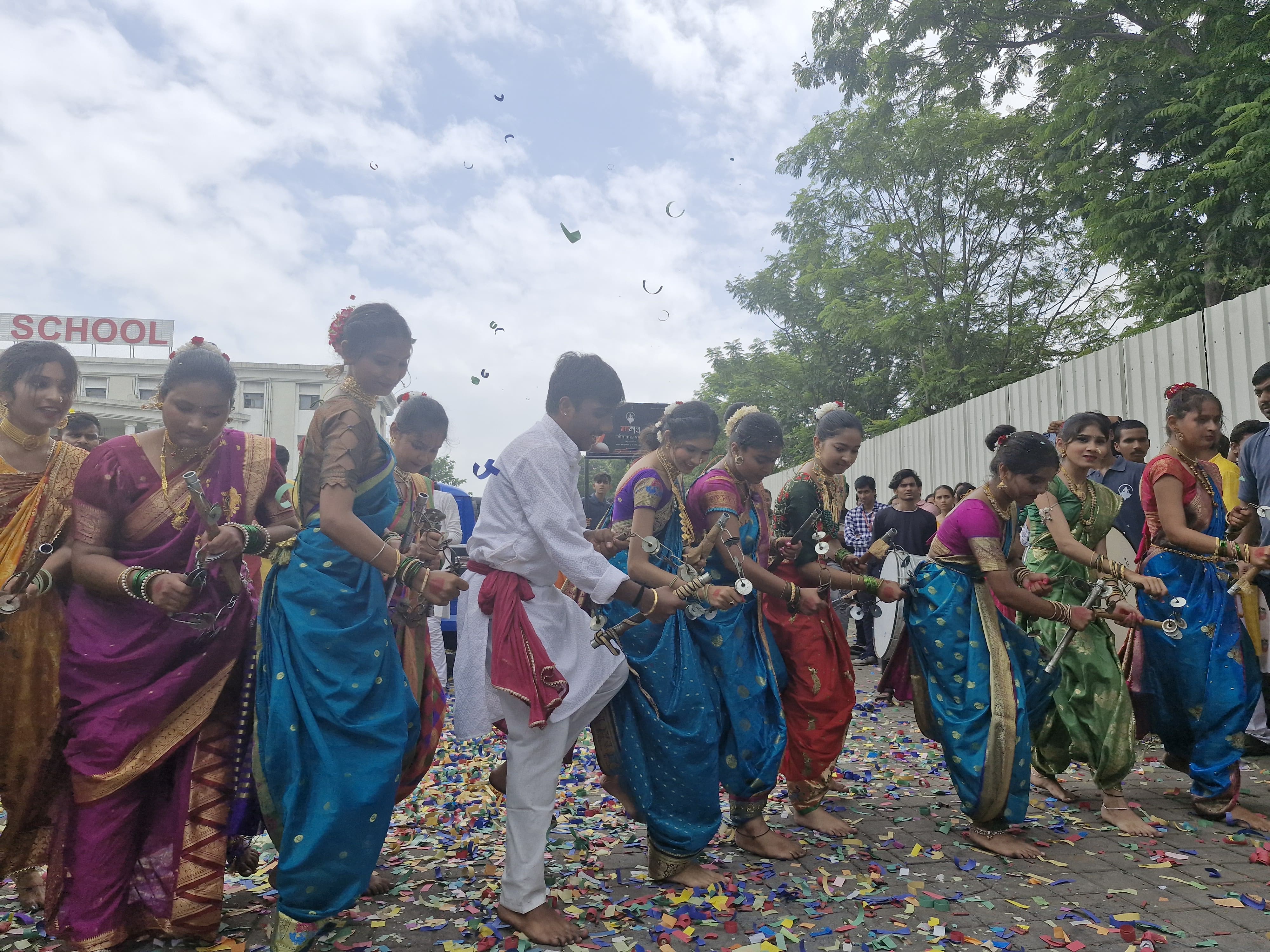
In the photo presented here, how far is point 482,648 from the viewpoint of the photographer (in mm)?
3033

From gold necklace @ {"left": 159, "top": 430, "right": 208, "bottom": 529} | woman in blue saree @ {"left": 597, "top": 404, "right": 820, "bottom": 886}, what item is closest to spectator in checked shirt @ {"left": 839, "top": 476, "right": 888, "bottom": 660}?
woman in blue saree @ {"left": 597, "top": 404, "right": 820, "bottom": 886}

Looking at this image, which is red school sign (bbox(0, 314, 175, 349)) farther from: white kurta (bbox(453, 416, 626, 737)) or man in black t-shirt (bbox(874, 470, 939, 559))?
white kurta (bbox(453, 416, 626, 737))

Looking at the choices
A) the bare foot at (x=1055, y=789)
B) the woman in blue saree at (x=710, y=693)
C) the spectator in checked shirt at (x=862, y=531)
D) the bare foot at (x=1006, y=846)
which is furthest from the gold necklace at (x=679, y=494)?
the spectator in checked shirt at (x=862, y=531)

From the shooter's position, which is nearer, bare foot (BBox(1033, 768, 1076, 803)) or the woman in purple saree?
the woman in purple saree

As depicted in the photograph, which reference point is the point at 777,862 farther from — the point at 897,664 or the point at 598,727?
the point at 897,664

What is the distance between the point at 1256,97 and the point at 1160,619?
954 cm

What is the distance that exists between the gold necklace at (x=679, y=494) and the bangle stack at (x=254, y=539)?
1.53 m

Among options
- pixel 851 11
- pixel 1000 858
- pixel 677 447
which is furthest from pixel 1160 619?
pixel 851 11

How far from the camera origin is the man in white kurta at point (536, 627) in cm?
292

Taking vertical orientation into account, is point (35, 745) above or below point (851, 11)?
below

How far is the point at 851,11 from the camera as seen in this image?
52.5 feet

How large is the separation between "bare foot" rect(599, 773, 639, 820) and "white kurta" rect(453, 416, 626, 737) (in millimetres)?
555

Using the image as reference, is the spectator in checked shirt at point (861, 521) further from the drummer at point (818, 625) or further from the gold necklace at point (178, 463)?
the gold necklace at point (178, 463)

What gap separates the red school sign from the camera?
4453 centimetres
